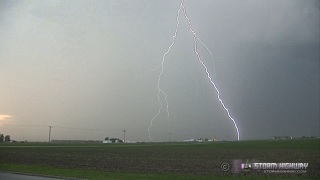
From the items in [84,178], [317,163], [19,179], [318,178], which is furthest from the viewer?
[317,163]

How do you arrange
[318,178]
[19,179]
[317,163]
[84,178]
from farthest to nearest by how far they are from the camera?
1. [317,163]
2. [84,178]
3. [19,179]
4. [318,178]

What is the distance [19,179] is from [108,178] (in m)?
4.83

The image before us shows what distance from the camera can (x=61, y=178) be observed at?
69.8 feet

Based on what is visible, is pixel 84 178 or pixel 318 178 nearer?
pixel 318 178

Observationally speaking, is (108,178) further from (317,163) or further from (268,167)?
(317,163)

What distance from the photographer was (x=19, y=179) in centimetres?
1980

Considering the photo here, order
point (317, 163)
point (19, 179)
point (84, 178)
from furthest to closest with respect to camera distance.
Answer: point (317, 163) → point (84, 178) → point (19, 179)

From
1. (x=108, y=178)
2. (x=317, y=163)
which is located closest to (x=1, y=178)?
(x=108, y=178)

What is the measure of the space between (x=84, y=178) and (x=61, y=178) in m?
1.38

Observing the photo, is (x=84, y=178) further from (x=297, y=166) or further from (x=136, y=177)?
(x=297, y=166)

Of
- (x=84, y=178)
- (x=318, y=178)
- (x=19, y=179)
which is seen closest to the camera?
(x=318, y=178)

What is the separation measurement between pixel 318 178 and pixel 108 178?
11313 mm

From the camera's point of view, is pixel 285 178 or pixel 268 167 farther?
pixel 268 167

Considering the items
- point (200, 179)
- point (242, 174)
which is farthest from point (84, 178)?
point (242, 174)
